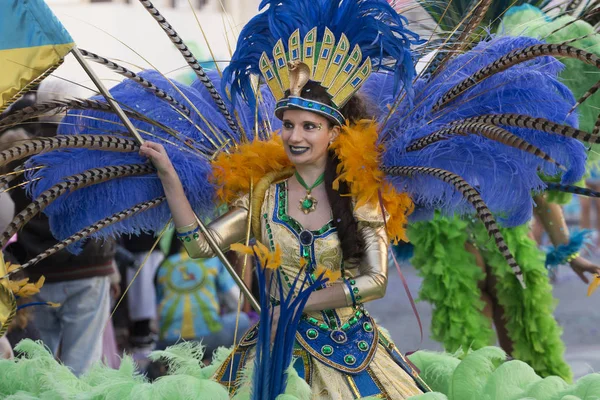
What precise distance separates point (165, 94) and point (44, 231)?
190cm

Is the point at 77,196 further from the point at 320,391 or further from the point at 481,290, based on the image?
the point at 481,290

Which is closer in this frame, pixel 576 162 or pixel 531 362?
pixel 576 162

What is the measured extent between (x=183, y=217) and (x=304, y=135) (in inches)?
19.5

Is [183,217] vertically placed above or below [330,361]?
above

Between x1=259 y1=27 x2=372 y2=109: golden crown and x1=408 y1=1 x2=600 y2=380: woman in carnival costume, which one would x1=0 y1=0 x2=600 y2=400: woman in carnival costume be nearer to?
x1=259 y1=27 x2=372 y2=109: golden crown

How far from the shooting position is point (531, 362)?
5.85m

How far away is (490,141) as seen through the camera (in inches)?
137

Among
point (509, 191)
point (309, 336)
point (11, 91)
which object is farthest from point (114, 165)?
point (509, 191)

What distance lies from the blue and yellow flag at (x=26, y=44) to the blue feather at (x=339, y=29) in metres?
0.62

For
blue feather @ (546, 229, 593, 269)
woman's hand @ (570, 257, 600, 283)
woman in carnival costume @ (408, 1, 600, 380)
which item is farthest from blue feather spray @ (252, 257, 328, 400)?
blue feather @ (546, 229, 593, 269)

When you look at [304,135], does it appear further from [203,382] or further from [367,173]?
[203,382]

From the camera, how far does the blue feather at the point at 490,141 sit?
3465 millimetres

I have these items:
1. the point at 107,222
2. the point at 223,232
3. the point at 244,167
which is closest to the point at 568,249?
the point at 244,167

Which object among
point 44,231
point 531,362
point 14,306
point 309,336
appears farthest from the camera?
point 531,362
